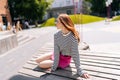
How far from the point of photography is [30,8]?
35.5 meters

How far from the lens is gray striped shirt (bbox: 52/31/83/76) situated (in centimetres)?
545

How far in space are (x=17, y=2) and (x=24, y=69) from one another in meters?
30.6

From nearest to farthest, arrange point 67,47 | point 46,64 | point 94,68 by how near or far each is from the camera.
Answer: point 67,47, point 94,68, point 46,64

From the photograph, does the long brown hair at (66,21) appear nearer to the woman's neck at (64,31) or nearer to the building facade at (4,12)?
the woman's neck at (64,31)

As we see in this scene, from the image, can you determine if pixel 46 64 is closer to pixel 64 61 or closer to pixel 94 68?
pixel 64 61

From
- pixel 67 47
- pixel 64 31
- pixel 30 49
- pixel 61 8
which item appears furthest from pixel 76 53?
pixel 61 8

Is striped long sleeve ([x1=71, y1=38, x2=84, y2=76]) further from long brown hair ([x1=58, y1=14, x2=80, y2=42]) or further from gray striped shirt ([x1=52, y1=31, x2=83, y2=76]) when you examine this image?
long brown hair ([x1=58, y1=14, x2=80, y2=42])

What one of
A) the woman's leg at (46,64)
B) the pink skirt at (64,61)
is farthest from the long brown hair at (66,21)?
the woman's leg at (46,64)

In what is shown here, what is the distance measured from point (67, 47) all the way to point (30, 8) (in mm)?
30774

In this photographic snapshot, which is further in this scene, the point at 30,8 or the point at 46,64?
the point at 30,8

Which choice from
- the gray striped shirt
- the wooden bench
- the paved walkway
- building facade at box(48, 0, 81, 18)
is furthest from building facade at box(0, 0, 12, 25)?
the gray striped shirt

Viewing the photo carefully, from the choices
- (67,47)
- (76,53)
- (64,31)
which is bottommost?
(76,53)

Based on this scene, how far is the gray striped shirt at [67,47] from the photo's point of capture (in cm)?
545

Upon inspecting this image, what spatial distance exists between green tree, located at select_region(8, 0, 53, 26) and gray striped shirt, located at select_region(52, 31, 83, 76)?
30163 millimetres
